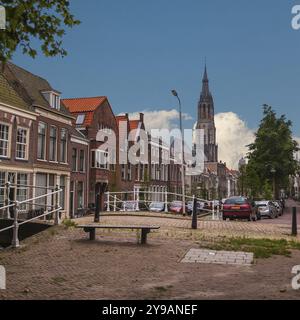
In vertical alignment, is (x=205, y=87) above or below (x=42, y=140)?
above

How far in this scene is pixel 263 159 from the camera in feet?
176

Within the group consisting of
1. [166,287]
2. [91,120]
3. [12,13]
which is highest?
[91,120]

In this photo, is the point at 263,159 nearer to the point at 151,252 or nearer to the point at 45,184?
the point at 45,184

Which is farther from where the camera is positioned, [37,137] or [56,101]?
[56,101]

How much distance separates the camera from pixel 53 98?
111 feet

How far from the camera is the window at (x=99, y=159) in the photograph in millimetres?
41781

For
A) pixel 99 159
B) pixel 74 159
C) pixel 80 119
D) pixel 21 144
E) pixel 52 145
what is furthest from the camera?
pixel 80 119

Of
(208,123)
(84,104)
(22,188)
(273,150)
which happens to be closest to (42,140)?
(22,188)

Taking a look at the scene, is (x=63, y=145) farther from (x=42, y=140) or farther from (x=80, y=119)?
(x=80, y=119)

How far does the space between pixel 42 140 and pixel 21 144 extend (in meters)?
3.00

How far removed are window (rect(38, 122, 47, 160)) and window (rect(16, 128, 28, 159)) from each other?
1938mm

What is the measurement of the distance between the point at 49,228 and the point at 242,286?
780cm

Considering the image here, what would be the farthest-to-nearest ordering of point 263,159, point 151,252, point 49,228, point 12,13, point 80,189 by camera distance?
point 263,159, point 80,189, point 49,228, point 151,252, point 12,13

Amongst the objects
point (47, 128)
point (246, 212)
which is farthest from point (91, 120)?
point (246, 212)
